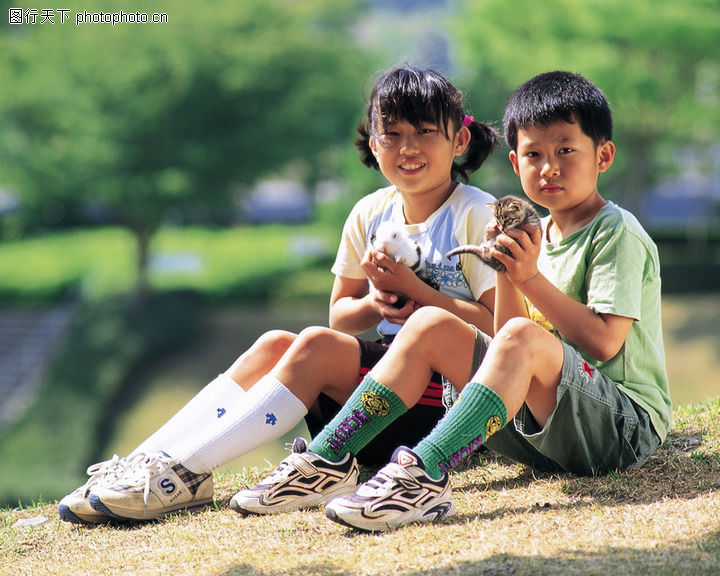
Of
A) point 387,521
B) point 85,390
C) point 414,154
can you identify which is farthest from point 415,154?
point 85,390

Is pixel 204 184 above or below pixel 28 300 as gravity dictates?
above

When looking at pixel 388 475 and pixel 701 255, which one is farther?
pixel 701 255

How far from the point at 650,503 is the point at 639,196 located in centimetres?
1643

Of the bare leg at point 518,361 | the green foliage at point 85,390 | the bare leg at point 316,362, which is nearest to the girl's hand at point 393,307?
the bare leg at point 316,362

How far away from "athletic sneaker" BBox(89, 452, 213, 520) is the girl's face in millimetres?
1137

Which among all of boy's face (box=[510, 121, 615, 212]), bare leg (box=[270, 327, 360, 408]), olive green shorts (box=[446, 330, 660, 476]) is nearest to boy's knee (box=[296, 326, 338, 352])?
bare leg (box=[270, 327, 360, 408])

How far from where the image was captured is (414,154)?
314 centimetres

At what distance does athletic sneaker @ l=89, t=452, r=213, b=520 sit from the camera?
9.71 ft

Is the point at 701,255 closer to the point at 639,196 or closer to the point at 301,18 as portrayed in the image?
the point at 639,196

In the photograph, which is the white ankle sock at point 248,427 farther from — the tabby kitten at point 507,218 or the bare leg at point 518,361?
the tabby kitten at point 507,218

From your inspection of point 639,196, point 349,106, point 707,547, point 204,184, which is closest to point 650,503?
point 707,547

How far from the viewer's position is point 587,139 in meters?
2.87

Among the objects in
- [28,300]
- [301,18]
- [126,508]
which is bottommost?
[28,300]

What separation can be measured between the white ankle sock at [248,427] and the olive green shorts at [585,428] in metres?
0.50
